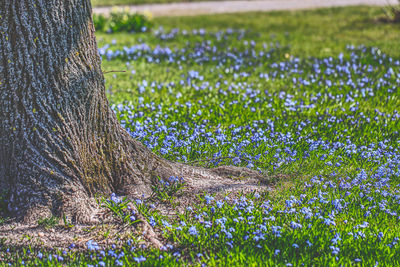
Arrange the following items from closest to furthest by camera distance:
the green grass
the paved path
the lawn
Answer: the lawn < the green grass < the paved path

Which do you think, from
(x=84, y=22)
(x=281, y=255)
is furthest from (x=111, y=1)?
(x=281, y=255)

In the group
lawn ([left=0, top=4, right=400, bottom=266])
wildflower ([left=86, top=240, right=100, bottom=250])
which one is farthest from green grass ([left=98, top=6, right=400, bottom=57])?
wildflower ([left=86, top=240, right=100, bottom=250])

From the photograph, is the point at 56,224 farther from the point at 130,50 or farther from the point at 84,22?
the point at 130,50

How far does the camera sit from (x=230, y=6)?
12391 mm

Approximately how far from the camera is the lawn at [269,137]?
2.90 meters

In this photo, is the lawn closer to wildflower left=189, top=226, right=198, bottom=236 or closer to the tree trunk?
wildflower left=189, top=226, right=198, bottom=236

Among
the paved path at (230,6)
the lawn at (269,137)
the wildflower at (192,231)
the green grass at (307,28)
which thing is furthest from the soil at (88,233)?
the paved path at (230,6)

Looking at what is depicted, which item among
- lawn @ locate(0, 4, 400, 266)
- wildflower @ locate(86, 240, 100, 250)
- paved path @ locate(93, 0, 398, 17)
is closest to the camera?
wildflower @ locate(86, 240, 100, 250)

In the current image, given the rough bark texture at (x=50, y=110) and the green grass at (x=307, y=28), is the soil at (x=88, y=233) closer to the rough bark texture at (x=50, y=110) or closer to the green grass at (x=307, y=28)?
the rough bark texture at (x=50, y=110)

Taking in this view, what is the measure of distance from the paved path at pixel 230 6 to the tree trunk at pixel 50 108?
830 centimetres

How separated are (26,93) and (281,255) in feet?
6.33

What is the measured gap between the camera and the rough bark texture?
2949 mm

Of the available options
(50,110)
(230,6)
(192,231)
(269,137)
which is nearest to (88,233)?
(192,231)

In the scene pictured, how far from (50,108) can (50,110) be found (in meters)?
0.01
